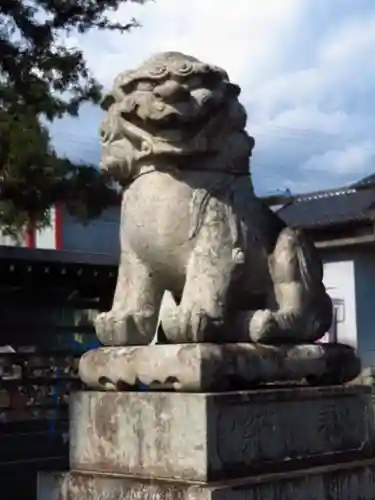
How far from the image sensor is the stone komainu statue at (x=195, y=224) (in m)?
3.44

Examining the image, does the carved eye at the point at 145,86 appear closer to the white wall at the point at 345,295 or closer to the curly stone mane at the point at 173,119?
the curly stone mane at the point at 173,119

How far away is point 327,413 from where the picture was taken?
361cm

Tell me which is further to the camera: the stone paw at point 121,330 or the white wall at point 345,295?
Answer: the white wall at point 345,295

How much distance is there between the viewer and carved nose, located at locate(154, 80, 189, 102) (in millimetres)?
3430

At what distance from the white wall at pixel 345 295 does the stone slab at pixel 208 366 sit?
826 centimetres

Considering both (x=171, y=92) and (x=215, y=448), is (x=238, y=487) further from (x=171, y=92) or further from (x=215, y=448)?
(x=171, y=92)

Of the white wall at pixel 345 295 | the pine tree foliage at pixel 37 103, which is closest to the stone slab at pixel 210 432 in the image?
the pine tree foliage at pixel 37 103

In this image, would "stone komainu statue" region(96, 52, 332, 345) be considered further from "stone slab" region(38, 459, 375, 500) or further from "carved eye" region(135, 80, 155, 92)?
"stone slab" region(38, 459, 375, 500)

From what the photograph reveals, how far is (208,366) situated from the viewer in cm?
320

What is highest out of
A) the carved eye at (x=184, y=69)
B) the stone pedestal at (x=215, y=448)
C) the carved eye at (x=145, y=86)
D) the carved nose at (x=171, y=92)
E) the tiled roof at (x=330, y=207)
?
the tiled roof at (x=330, y=207)

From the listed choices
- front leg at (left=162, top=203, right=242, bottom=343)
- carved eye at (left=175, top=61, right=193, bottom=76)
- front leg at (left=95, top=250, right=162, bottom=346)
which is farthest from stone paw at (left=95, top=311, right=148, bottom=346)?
carved eye at (left=175, top=61, right=193, bottom=76)

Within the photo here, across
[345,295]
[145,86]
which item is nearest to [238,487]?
[145,86]

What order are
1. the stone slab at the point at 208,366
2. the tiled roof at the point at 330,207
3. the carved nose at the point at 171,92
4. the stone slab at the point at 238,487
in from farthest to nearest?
the tiled roof at the point at 330,207 → the carved nose at the point at 171,92 → the stone slab at the point at 208,366 → the stone slab at the point at 238,487

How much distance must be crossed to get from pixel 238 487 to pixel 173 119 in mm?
1325
